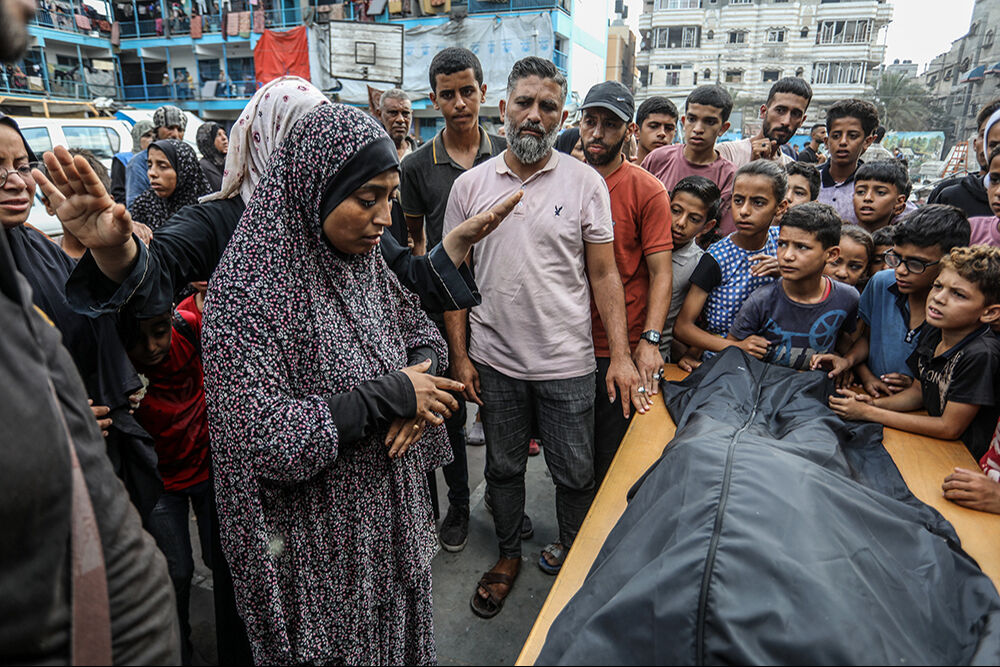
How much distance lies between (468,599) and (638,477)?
1139mm

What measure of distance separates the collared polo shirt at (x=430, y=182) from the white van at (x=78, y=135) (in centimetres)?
564

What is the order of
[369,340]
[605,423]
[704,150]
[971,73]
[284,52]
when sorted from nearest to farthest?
[369,340], [605,423], [704,150], [284,52], [971,73]

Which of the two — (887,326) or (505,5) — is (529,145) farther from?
(505,5)

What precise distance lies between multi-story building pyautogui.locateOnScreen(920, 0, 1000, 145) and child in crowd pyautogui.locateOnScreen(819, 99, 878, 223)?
108ft

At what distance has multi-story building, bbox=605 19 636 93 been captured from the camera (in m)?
34.3

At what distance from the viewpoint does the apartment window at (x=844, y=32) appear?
31.8m

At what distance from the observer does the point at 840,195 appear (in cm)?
357

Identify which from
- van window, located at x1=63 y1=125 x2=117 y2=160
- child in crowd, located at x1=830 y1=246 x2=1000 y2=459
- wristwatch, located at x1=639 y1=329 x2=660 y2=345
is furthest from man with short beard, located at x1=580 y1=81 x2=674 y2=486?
van window, located at x1=63 y1=125 x2=117 y2=160

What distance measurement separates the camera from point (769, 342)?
238cm

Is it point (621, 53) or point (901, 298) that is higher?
point (621, 53)

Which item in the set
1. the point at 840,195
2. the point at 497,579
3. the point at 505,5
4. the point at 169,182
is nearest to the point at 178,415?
the point at 497,579

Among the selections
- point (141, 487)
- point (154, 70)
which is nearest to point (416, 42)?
point (154, 70)

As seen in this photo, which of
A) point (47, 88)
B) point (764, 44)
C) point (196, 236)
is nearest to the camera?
point (196, 236)

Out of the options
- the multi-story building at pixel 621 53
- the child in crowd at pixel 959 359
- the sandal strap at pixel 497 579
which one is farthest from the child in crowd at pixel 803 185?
the multi-story building at pixel 621 53
